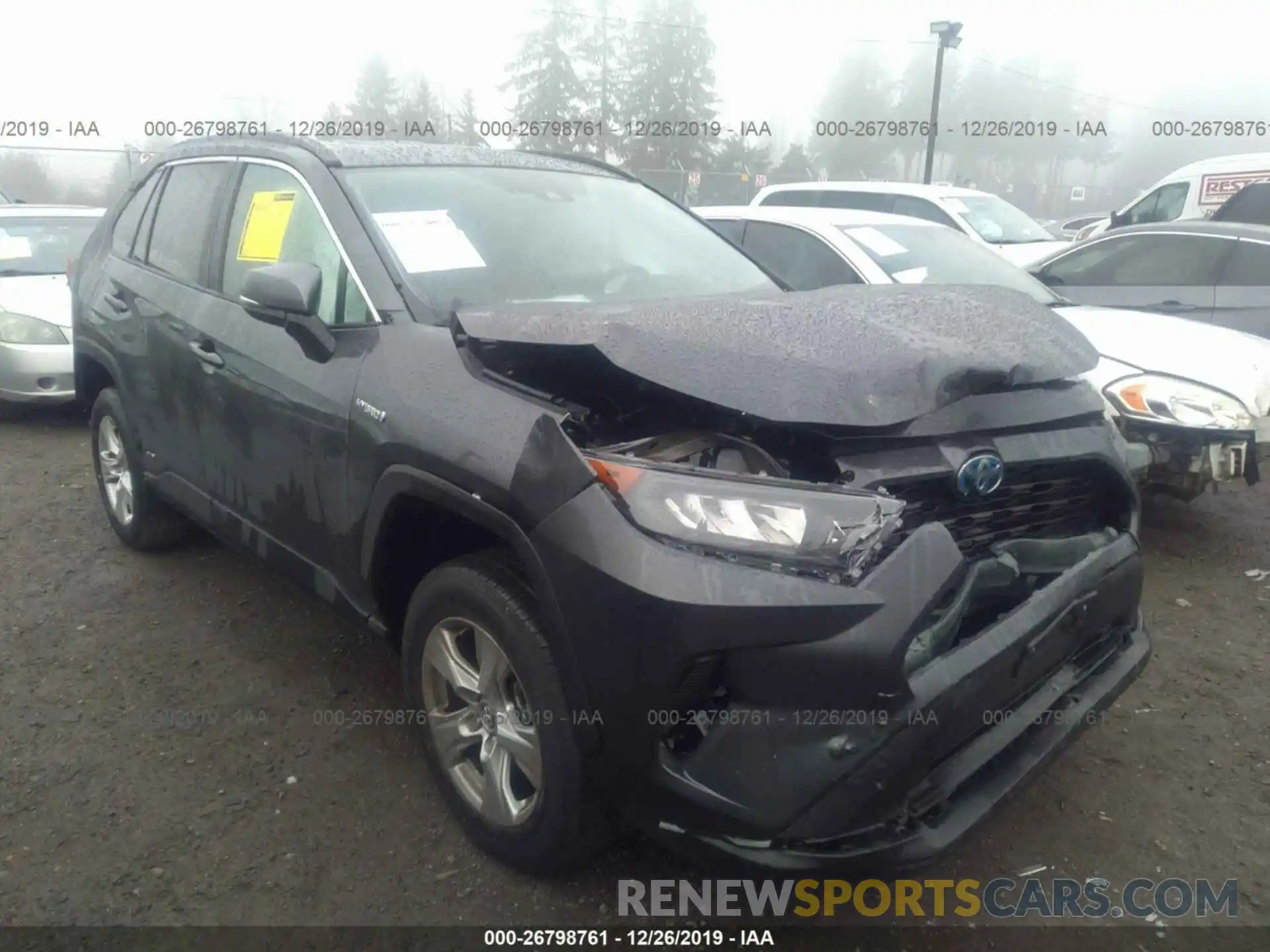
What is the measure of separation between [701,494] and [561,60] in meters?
34.7

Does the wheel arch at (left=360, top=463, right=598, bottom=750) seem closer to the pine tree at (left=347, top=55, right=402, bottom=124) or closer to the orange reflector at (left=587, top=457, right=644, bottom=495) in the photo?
the orange reflector at (left=587, top=457, right=644, bottom=495)

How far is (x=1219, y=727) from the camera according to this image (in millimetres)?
2992

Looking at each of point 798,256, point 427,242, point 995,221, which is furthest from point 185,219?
point 995,221

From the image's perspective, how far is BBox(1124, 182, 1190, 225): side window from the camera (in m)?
11.5

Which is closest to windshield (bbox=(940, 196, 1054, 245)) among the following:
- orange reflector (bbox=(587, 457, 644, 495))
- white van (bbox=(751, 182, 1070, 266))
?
white van (bbox=(751, 182, 1070, 266))

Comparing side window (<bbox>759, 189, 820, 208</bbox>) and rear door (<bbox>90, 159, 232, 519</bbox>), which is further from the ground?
side window (<bbox>759, 189, 820, 208</bbox>)

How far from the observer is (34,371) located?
251 inches

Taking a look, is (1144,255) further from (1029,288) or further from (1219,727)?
(1219,727)

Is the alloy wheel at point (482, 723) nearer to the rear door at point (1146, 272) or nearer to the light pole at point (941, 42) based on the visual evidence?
the rear door at point (1146, 272)

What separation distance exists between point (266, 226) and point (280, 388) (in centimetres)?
69

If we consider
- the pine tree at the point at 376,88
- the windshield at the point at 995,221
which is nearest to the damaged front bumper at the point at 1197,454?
the windshield at the point at 995,221

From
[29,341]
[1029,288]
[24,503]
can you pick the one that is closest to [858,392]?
[1029,288]

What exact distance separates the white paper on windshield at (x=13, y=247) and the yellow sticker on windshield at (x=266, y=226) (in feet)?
17.4

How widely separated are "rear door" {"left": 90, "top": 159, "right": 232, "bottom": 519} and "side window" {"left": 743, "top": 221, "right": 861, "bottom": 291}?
9.55 feet
